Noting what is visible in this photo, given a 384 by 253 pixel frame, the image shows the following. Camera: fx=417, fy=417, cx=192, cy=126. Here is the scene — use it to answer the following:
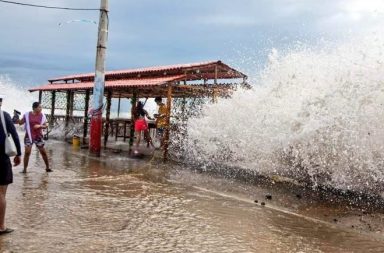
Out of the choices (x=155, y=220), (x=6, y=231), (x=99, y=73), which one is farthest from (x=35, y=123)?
(x=99, y=73)

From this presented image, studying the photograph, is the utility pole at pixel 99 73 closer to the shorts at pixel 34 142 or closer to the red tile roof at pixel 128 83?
the red tile roof at pixel 128 83

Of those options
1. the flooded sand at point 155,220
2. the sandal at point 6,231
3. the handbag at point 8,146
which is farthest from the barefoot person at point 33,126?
the sandal at point 6,231

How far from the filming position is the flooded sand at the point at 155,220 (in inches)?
202

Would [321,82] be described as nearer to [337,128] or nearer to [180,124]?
[337,128]

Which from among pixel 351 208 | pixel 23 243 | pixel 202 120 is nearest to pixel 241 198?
pixel 351 208

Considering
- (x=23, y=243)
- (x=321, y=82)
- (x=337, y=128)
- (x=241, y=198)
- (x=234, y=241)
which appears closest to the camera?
(x=23, y=243)

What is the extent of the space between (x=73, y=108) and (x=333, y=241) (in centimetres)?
2069

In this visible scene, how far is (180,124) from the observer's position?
15641 millimetres

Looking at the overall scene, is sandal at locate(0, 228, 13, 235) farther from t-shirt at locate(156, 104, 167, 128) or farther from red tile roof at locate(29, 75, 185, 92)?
t-shirt at locate(156, 104, 167, 128)

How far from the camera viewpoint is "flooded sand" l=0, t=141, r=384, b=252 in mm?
5121

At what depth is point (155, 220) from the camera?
628 centimetres

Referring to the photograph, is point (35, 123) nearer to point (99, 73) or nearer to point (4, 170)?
point (4, 170)

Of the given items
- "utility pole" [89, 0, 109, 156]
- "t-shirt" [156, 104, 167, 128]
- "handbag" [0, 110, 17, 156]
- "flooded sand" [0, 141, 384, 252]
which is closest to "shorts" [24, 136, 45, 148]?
"flooded sand" [0, 141, 384, 252]

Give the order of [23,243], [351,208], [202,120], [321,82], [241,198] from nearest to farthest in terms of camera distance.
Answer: [23,243] < [351,208] < [241,198] < [321,82] < [202,120]
